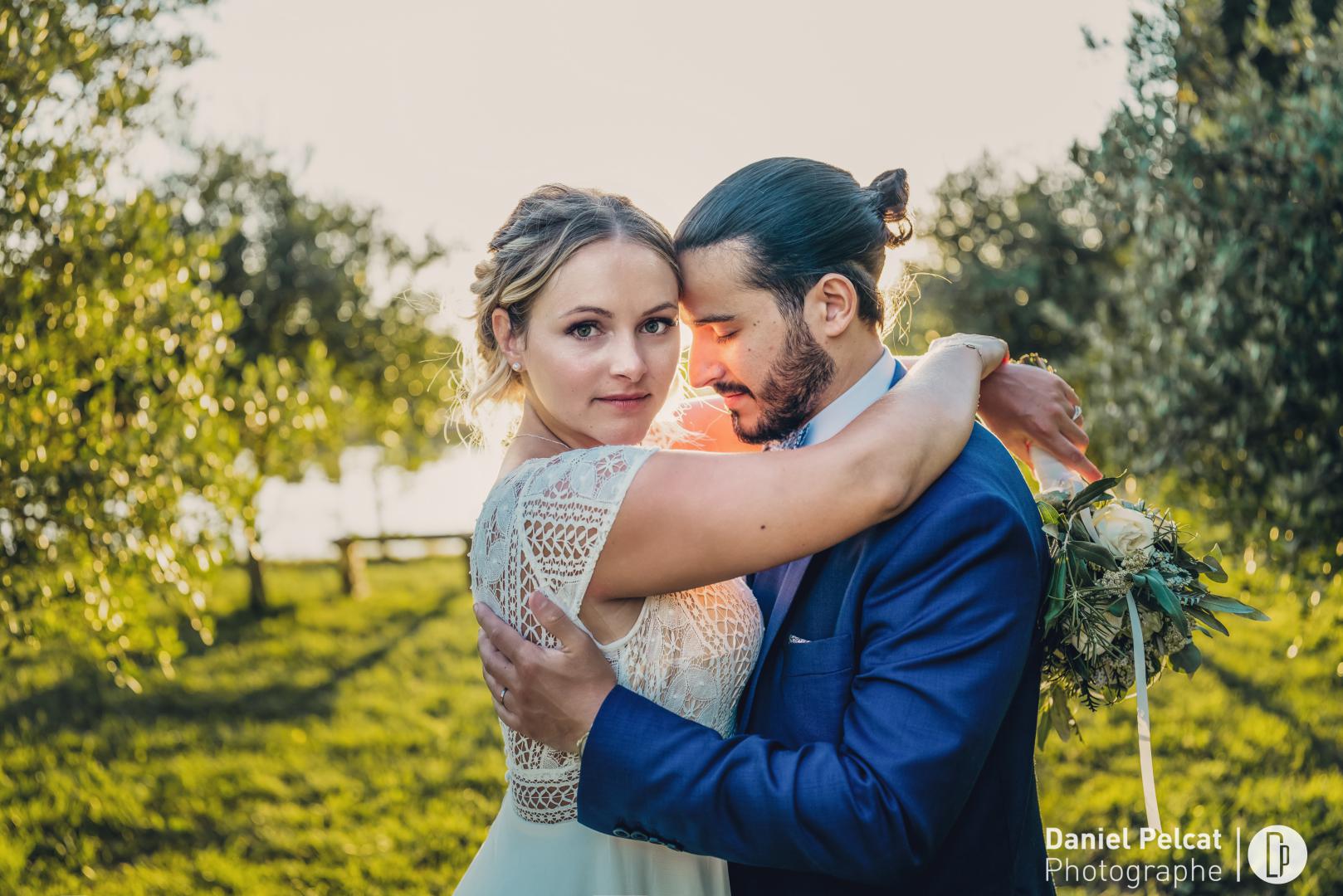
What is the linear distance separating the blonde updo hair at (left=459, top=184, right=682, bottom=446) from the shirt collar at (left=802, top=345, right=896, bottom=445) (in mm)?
510

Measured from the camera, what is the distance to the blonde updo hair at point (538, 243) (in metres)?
2.61

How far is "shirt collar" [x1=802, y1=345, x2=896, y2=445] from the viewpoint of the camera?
268cm

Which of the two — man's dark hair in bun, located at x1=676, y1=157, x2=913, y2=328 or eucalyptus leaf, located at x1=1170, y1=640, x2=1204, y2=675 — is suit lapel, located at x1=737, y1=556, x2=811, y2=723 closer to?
man's dark hair in bun, located at x1=676, y1=157, x2=913, y2=328

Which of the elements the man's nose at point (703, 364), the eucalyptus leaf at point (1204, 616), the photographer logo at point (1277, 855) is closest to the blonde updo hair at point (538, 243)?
the man's nose at point (703, 364)

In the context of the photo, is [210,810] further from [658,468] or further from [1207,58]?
[1207,58]

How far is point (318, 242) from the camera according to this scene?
46.0ft

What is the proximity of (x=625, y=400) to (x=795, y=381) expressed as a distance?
437 millimetres

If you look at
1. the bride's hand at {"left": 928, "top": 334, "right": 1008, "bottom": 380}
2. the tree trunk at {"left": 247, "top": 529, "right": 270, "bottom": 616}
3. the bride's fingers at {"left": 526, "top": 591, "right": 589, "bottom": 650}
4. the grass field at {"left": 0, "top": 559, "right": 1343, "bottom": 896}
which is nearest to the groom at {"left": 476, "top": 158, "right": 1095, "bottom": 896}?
the bride's fingers at {"left": 526, "top": 591, "right": 589, "bottom": 650}

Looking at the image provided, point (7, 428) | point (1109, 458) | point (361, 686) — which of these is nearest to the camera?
point (7, 428)

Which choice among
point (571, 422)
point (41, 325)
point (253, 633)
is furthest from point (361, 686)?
point (571, 422)

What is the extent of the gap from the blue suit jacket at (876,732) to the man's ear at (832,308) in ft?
1.51

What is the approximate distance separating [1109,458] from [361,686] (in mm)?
7247

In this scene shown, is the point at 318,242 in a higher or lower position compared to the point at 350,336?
higher

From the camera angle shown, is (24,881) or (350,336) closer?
(24,881)
